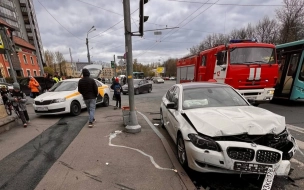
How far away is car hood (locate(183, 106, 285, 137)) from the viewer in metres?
2.47

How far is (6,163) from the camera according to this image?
141 inches

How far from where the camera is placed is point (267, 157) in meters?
2.32

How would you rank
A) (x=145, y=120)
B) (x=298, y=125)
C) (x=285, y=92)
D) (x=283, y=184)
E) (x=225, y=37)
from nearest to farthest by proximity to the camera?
(x=283, y=184), (x=298, y=125), (x=145, y=120), (x=285, y=92), (x=225, y=37)

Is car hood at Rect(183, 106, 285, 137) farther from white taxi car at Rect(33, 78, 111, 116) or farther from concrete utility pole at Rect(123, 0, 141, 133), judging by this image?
white taxi car at Rect(33, 78, 111, 116)

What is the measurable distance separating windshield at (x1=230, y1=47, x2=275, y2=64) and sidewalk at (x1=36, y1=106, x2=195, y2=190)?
492 cm

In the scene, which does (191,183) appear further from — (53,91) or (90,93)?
(53,91)

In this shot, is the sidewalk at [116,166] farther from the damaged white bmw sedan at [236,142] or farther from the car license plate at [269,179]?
the car license plate at [269,179]

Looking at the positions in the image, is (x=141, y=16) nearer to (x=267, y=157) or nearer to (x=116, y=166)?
(x=116, y=166)

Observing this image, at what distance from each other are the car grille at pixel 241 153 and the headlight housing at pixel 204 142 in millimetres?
154

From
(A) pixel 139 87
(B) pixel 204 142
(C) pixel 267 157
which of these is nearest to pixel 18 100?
(B) pixel 204 142

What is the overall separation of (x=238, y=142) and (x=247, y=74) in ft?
18.5

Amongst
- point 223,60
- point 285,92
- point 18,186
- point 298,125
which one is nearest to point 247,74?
point 223,60

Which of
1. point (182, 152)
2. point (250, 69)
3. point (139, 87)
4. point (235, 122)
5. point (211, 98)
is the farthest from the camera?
point (139, 87)

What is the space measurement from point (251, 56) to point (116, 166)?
6.89 meters
